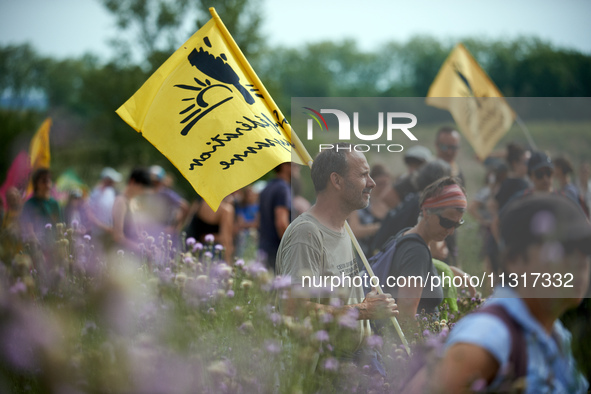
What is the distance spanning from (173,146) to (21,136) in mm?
27811

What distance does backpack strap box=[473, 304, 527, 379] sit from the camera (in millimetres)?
1623

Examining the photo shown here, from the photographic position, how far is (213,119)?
3352mm

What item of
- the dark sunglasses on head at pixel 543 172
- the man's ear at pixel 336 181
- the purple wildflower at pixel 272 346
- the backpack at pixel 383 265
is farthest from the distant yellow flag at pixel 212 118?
the dark sunglasses on head at pixel 543 172

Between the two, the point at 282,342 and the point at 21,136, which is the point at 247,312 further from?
the point at 21,136

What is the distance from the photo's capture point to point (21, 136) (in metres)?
27.9

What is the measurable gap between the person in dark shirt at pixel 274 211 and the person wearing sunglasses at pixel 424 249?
268 cm

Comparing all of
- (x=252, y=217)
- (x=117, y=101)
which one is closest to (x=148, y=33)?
(x=117, y=101)

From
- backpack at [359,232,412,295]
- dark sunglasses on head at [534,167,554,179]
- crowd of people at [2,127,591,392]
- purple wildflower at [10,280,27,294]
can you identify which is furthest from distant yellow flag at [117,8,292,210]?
dark sunglasses on head at [534,167,554,179]

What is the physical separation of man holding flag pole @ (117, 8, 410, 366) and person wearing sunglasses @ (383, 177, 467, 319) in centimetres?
75

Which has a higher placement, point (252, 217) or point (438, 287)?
point (252, 217)

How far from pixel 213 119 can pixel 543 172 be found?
3.33 m

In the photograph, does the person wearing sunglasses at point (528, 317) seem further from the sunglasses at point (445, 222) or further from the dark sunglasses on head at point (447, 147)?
the dark sunglasses on head at point (447, 147)

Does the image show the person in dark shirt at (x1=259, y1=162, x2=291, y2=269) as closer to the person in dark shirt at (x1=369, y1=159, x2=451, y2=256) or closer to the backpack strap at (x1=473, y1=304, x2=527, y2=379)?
the person in dark shirt at (x1=369, y1=159, x2=451, y2=256)

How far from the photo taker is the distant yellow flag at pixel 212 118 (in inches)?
130
